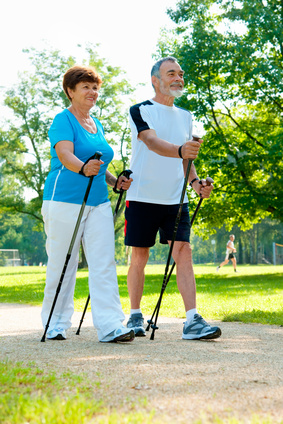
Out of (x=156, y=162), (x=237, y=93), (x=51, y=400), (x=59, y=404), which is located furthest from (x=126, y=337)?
(x=237, y=93)

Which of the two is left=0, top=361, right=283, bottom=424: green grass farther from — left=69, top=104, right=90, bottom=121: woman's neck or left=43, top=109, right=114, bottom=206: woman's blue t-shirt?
left=69, top=104, right=90, bottom=121: woman's neck

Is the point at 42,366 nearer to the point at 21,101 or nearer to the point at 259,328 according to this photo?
the point at 259,328

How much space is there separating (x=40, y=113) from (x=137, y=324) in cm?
3113

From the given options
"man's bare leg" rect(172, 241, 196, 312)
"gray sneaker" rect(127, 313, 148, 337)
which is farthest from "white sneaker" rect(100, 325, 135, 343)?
"man's bare leg" rect(172, 241, 196, 312)

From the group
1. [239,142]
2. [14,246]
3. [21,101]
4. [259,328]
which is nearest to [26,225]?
[14,246]

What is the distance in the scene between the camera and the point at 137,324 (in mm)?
5031

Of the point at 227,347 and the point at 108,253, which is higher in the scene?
the point at 108,253

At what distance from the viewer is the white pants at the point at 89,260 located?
14.8 ft

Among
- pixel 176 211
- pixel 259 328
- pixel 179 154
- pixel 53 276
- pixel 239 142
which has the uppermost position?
pixel 239 142

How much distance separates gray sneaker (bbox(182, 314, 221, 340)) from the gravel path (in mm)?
84

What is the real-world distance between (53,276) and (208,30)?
17209mm

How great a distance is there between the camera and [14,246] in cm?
7638

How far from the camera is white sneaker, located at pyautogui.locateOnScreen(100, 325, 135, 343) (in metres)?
4.35

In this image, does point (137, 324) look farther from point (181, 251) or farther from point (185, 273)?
point (181, 251)
